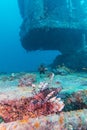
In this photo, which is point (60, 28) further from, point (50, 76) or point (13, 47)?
point (13, 47)

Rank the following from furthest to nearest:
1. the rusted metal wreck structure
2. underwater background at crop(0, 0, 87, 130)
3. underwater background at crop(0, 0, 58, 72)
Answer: underwater background at crop(0, 0, 58, 72) < the rusted metal wreck structure < underwater background at crop(0, 0, 87, 130)

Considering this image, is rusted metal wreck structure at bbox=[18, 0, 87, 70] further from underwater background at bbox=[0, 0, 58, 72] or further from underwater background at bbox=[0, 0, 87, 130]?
underwater background at bbox=[0, 0, 58, 72]

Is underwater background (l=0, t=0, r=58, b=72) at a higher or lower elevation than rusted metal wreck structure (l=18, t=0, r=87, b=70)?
lower

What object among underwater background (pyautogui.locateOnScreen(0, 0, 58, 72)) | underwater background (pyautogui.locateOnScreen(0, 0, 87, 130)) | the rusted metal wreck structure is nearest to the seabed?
underwater background (pyautogui.locateOnScreen(0, 0, 87, 130))

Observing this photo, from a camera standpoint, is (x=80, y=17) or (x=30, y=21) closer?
(x=30, y=21)

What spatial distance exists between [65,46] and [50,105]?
15.2 metres

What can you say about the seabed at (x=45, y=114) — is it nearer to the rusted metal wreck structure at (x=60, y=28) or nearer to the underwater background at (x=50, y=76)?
the underwater background at (x=50, y=76)

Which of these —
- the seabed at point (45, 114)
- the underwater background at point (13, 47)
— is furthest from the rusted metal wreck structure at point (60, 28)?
the underwater background at point (13, 47)

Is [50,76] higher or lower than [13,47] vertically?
higher

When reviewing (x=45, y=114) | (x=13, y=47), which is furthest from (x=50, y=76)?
(x=13, y=47)

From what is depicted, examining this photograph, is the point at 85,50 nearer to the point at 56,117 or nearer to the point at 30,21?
the point at 30,21

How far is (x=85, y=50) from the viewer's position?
16.9 metres

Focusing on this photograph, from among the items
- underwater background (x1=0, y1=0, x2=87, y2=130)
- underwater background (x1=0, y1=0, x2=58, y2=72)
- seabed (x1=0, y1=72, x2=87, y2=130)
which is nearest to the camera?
seabed (x1=0, y1=72, x2=87, y2=130)

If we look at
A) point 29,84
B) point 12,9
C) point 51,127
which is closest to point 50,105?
point 51,127
